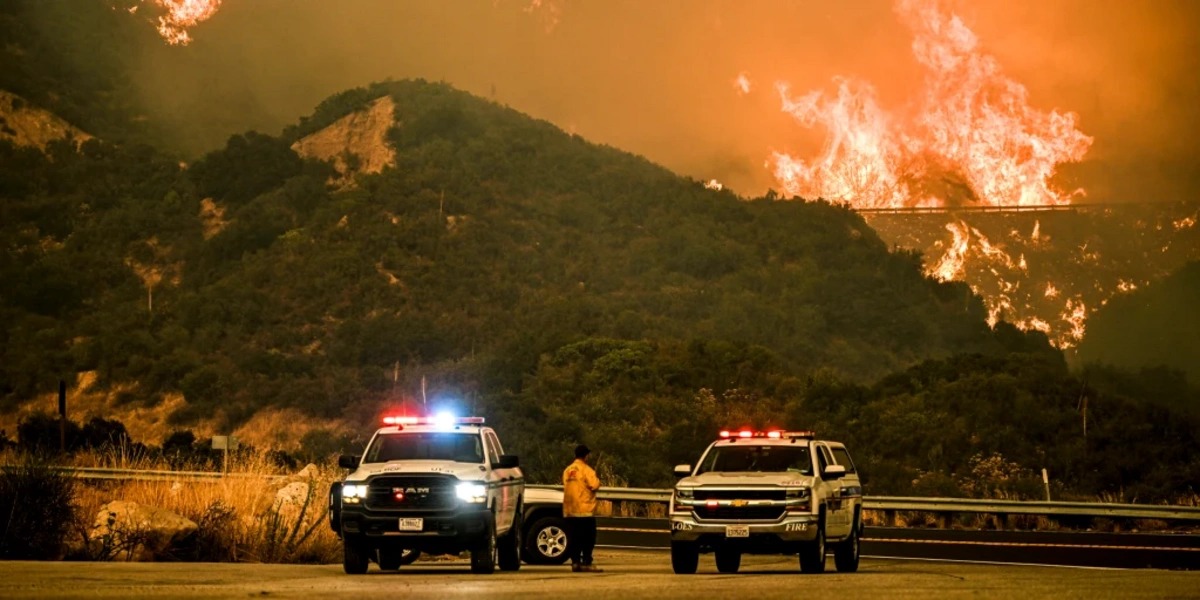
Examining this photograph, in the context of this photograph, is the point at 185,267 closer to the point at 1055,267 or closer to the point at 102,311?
the point at 102,311

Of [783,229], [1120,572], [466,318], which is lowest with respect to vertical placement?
[1120,572]

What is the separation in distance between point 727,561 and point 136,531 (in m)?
8.07

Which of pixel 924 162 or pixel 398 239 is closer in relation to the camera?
pixel 398 239

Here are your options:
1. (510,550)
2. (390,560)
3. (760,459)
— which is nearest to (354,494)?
(390,560)

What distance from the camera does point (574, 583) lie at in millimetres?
18766

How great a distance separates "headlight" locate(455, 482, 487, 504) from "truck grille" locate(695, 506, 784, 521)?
115 inches

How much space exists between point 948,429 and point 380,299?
43.0 metres

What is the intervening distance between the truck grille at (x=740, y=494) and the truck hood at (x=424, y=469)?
2.94 m

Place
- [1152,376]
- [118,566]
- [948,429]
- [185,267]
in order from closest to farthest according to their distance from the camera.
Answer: [118,566]
[948,429]
[1152,376]
[185,267]

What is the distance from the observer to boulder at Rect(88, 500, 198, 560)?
22953mm

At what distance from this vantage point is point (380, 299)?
95.5 meters

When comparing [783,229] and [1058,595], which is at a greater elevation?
[783,229]

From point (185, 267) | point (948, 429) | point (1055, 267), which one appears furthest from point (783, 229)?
point (948, 429)

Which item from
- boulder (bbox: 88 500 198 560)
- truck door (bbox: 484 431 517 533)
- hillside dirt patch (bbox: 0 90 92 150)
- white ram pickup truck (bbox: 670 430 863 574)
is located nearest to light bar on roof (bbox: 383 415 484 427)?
truck door (bbox: 484 431 517 533)
